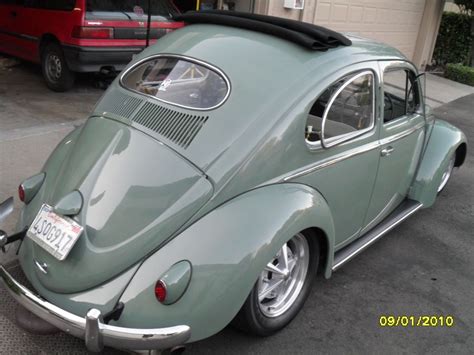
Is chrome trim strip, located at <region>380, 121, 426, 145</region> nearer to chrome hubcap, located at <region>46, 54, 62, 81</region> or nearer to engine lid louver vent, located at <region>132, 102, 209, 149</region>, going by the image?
engine lid louver vent, located at <region>132, 102, 209, 149</region>

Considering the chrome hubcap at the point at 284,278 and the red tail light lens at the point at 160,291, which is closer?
the red tail light lens at the point at 160,291

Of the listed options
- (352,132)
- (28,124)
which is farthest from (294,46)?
(28,124)

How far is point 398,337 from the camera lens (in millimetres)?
2969

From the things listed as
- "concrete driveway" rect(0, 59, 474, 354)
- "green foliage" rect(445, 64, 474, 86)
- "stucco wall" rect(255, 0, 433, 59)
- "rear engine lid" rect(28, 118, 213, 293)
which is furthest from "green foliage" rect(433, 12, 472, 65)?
"rear engine lid" rect(28, 118, 213, 293)

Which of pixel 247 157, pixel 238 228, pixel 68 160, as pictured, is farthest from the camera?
pixel 68 160

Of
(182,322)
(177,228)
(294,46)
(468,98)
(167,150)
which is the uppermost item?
(294,46)

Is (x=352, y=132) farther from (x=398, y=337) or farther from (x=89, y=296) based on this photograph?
(x=89, y=296)

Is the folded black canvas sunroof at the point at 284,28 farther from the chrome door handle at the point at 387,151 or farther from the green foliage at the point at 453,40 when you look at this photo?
the green foliage at the point at 453,40

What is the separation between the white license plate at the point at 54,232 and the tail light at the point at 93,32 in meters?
4.66

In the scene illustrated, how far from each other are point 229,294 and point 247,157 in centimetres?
72

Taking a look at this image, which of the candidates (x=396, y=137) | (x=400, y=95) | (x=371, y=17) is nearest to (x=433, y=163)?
(x=400, y=95)

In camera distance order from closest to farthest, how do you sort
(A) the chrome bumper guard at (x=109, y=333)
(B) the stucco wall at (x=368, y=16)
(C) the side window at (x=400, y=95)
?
(A) the chrome bumper guard at (x=109, y=333) < (C) the side window at (x=400, y=95) < (B) the stucco wall at (x=368, y=16)

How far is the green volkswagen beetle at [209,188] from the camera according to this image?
225 cm

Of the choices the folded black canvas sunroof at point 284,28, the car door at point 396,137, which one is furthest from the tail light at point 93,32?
the car door at point 396,137
